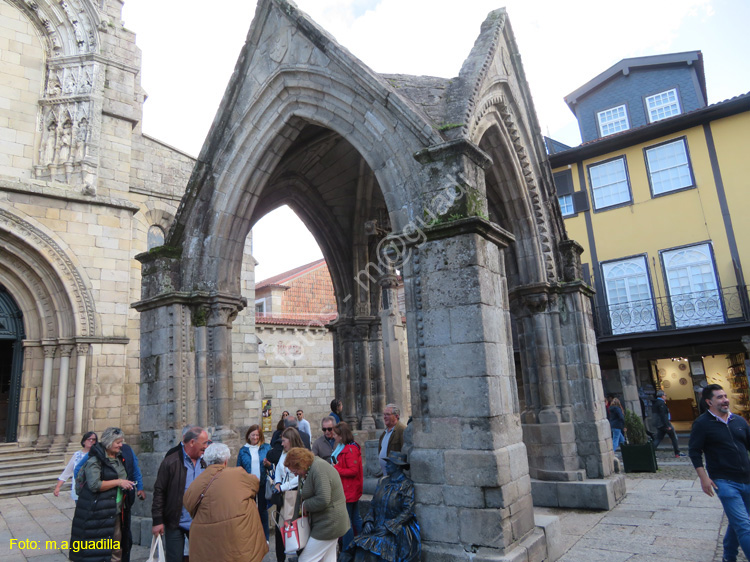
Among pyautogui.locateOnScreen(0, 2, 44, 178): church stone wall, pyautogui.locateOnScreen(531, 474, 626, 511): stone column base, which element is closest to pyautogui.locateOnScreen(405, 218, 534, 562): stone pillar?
pyautogui.locateOnScreen(531, 474, 626, 511): stone column base

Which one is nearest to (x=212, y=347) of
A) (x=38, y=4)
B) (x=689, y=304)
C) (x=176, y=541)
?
(x=176, y=541)

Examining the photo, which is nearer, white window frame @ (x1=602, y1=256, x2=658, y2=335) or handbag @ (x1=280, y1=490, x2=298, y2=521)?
handbag @ (x1=280, y1=490, x2=298, y2=521)

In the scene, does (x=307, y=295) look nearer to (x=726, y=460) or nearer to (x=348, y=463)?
(x=348, y=463)

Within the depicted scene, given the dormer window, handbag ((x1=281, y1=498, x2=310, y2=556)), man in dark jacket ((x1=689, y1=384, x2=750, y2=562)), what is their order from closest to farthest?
handbag ((x1=281, y1=498, x2=310, y2=556))
man in dark jacket ((x1=689, y1=384, x2=750, y2=562))
the dormer window

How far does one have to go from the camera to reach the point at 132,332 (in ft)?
37.9

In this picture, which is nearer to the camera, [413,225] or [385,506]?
[385,506]

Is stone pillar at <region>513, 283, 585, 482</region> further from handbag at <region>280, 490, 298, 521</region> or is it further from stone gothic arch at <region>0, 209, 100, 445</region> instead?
stone gothic arch at <region>0, 209, 100, 445</region>

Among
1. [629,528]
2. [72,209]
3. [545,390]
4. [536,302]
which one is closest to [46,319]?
[72,209]

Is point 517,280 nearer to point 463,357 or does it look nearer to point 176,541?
point 463,357

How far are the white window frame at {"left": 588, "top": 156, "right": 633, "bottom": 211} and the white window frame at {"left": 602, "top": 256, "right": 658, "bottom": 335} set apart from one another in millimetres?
1831

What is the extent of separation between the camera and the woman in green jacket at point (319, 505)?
3680 millimetres

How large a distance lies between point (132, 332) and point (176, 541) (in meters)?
8.39

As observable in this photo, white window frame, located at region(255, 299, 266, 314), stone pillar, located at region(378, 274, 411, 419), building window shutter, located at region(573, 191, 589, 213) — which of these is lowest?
stone pillar, located at region(378, 274, 411, 419)

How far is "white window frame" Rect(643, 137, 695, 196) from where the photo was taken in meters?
14.8
